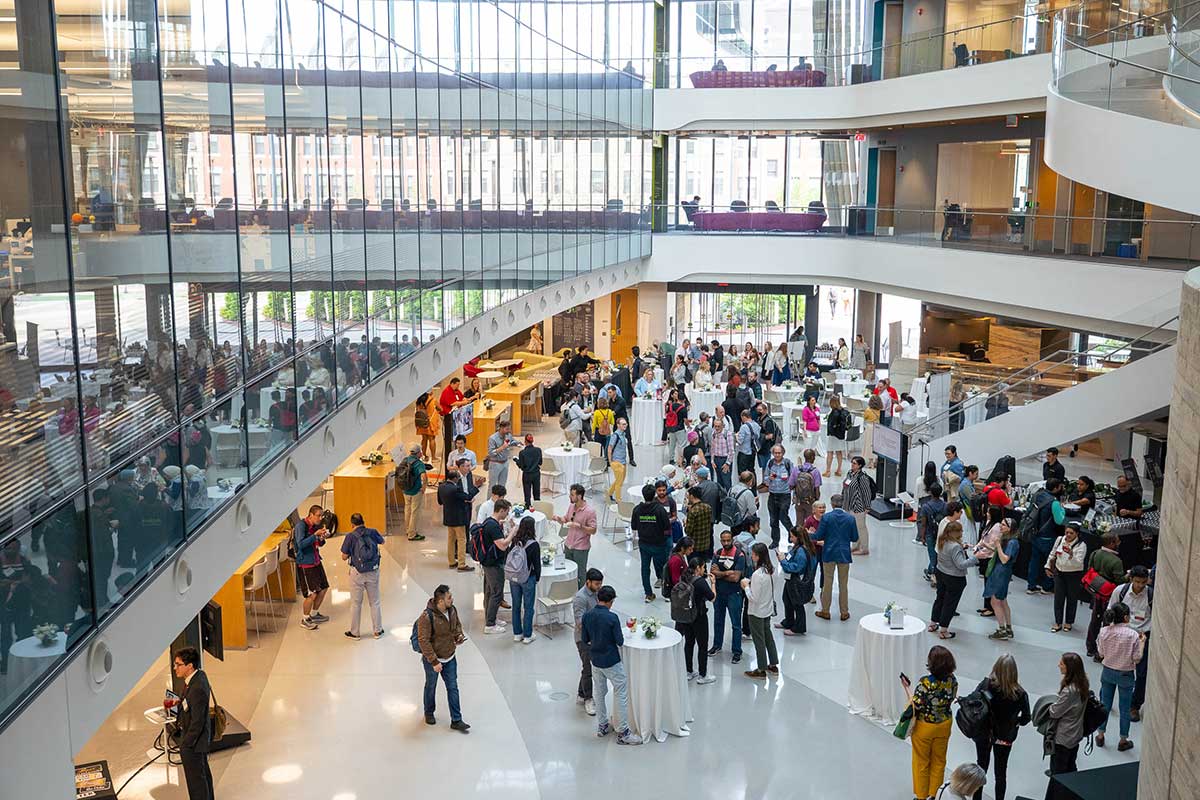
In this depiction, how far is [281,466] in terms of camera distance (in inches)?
370

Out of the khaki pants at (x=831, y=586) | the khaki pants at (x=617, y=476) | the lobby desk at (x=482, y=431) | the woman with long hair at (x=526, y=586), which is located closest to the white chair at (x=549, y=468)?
the khaki pants at (x=617, y=476)

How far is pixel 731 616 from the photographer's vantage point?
11.7 meters

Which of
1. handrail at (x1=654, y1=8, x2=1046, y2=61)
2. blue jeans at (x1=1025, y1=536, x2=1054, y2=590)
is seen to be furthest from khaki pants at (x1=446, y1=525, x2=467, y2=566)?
handrail at (x1=654, y1=8, x2=1046, y2=61)

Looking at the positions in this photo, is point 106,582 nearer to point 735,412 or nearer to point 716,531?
point 716,531

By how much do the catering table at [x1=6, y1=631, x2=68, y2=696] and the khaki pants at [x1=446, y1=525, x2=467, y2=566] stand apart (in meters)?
9.04

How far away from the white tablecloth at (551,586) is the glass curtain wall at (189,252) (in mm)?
2913

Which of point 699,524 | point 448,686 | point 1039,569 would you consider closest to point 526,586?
point 699,524

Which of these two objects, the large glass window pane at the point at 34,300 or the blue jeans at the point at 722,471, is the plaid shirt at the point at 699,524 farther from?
the large glass window pane at the point at 34,300

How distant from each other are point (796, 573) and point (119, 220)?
25.8 ft

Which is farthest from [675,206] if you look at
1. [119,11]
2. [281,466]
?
[119,11]

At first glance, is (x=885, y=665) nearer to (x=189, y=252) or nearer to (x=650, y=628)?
(x=650, y=628)

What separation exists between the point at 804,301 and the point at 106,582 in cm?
2844

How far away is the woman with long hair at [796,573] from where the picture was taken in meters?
12.0

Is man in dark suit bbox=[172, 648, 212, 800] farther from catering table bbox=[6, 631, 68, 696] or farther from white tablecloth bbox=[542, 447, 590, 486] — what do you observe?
white tablecloth bbox=[542, 447, 590, 486]
